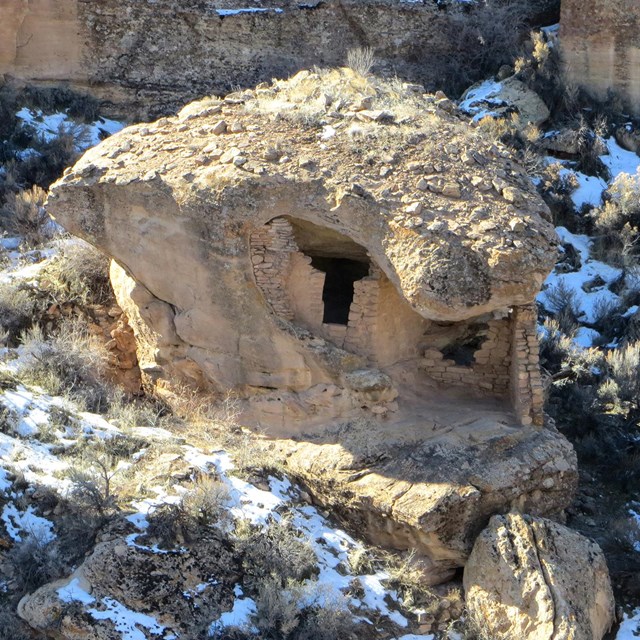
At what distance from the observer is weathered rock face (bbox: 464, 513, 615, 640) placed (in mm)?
11141

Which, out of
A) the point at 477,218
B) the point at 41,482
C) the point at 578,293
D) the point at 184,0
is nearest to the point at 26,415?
the point at 41,482

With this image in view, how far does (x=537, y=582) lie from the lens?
36.9ft

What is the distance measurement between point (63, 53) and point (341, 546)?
12.4m

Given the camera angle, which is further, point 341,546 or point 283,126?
point 283,126

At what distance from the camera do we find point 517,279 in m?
11.5

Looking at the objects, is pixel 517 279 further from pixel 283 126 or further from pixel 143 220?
pixel 143 220

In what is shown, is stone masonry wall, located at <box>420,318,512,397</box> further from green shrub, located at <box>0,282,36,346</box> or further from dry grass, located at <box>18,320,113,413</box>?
green shrub, located at <box>0,282,36,346</box>

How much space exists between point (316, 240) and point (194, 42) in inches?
387

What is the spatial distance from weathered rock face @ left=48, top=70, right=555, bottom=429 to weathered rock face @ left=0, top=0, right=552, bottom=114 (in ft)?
27.1

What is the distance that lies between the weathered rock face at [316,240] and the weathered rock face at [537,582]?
4.45 feet

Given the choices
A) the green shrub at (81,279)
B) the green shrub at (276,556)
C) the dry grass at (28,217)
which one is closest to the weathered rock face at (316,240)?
the green shrub at (81,279)

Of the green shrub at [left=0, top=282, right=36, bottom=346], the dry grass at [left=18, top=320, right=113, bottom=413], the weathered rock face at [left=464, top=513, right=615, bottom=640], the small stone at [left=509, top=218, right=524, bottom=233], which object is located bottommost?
the weathered rock face at [left=464, top=513, right=615, bottom=640]

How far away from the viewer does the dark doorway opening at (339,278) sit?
14.0 meters

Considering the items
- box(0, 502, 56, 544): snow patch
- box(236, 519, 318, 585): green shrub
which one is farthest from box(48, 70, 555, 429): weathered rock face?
box(0, 502, 56, 544): snow patch
